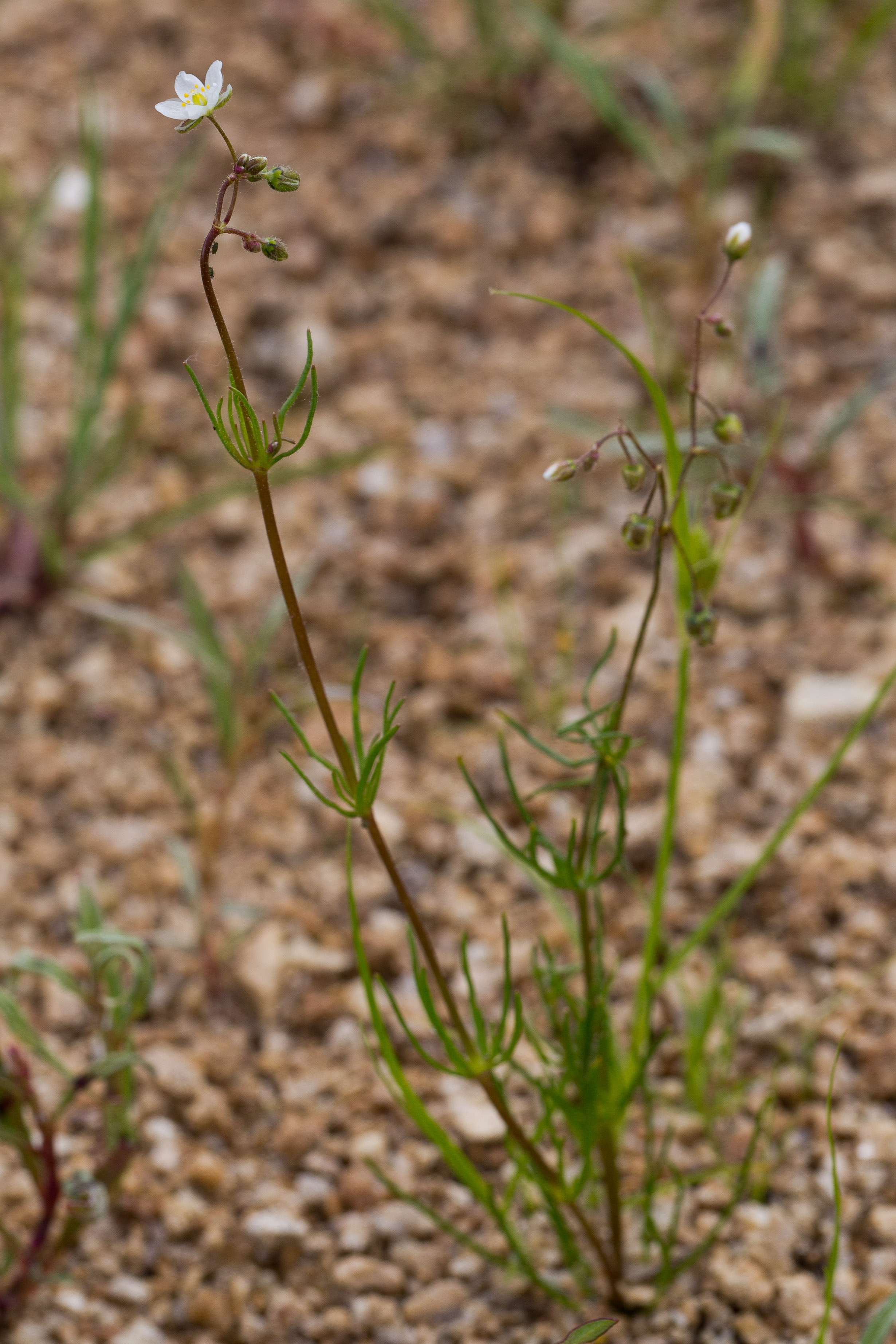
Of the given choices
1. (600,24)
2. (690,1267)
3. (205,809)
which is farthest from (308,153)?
(690,1267)

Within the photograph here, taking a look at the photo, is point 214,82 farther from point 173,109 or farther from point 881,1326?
point 881,1326

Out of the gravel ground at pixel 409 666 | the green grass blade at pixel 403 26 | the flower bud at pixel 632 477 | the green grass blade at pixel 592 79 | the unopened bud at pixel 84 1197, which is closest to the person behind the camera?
the flower bud at pixel 632 477

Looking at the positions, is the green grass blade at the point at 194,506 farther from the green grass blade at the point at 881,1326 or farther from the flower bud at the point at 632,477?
the green grass blade at the point at 881,1326

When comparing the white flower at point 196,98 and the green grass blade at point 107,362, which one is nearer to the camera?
the white flower at point 196,98

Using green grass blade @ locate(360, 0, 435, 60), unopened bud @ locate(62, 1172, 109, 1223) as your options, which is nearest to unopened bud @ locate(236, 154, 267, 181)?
unopened bud @ locate(62, 1172, 109, 1223)

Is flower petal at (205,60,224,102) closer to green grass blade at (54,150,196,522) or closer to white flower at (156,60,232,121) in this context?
white flower at (156,60,232,121)

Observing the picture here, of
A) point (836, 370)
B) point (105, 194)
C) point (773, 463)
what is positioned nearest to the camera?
point (773, 463)

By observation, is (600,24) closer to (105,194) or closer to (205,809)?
(105,194)

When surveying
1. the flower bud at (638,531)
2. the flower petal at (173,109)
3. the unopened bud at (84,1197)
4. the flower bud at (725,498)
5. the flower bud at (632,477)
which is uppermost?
the flower petal at (173,109)

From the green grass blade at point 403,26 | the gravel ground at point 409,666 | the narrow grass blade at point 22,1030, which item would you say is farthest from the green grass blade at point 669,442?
the green grass blade at point 403,26
